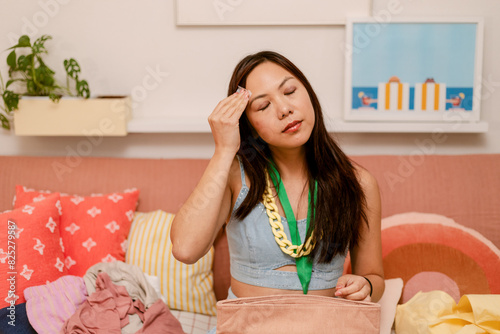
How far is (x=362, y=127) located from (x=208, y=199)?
1129 millimetres

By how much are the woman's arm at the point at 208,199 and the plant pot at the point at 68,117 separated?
3.16ft

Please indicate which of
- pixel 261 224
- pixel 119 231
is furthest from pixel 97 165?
pixel 261 224

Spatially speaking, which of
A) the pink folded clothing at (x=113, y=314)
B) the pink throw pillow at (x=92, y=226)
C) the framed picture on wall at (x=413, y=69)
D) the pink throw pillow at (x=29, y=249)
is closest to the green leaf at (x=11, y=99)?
the pink throw pillow at (x=92, y=226)

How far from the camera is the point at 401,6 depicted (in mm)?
2230

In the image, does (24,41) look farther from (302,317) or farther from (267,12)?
(302,317)

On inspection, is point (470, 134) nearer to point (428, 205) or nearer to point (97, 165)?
point (428, 205)

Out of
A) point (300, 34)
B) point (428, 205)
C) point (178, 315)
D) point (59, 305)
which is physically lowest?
point (178, 315)

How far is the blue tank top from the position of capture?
1451 millimetres

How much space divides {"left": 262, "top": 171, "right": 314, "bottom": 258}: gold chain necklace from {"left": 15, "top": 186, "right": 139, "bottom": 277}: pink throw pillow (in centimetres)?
77

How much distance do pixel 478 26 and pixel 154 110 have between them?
4.77 ft

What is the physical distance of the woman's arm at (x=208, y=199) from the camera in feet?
4.32

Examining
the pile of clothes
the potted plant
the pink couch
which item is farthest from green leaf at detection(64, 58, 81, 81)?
the pile of clothes

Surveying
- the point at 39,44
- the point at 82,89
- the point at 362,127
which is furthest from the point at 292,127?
the point at 39,44

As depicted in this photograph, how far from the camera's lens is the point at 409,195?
6.73 feet
